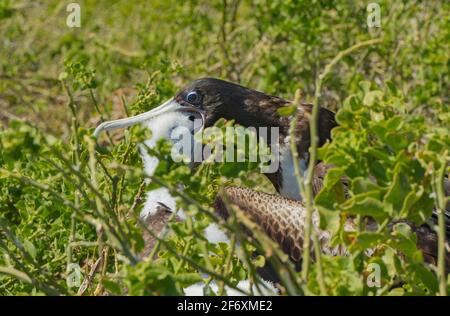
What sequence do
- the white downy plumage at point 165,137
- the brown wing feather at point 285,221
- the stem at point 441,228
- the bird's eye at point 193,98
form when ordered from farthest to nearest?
1. the bird's eye at point 193,98
2. the white downy plumage at point 165,137
3. the brown wing feather at point 285,221
4. the stem at point 441,228

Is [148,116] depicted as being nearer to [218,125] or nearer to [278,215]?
[278,215]

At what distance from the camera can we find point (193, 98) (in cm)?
340

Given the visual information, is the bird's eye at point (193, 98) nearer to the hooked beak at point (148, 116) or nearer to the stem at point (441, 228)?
the hooked beak at point (148, 116)

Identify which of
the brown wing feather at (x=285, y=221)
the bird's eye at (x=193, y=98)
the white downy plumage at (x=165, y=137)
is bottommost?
the brown wing feather at (x=285, y=221)

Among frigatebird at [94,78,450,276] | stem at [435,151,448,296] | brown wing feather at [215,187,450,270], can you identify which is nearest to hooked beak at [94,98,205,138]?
frigatebird at [94,78,450,276]

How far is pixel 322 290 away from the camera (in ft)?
5.39

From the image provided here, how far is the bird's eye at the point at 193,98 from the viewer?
3.40m

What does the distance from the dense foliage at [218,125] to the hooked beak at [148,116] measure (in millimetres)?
44

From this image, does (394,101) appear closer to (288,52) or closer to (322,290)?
(322,290)

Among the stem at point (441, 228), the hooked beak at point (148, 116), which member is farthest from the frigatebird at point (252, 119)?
the stem at point (441, 228)

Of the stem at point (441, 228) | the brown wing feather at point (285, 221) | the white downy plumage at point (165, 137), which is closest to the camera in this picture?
the stem at point (441, 228)

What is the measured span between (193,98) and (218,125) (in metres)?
Answer: 1.47
